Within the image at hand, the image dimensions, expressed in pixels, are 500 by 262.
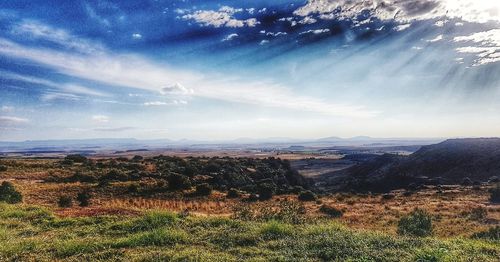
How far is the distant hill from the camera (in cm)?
6488

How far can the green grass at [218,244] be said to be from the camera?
994 centimetres

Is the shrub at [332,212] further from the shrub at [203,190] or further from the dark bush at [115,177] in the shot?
the dark bush at [115,177]

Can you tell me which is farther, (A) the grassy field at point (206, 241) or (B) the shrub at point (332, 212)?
(B) the shrub at point (332, 212)

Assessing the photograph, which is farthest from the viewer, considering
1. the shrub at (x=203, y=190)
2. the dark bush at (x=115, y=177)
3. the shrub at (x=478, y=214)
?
the dark bush at (x=115, y=177)

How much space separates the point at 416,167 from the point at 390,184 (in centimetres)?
2023

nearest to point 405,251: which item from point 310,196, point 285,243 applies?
point 285,243

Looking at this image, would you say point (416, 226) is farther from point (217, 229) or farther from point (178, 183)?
point (178, 183)

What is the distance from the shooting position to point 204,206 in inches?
1258

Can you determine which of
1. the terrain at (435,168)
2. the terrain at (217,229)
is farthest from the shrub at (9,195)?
the terrain at (435,168)

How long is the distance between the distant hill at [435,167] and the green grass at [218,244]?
53576 millimetres

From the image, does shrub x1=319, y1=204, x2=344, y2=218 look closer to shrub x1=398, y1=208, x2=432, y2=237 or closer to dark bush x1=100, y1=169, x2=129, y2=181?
shrub x1=398, y1=208, x2=432, y2=237

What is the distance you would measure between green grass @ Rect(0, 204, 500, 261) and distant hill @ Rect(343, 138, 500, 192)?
53.6 metres

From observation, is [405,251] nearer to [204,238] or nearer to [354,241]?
[354,241]

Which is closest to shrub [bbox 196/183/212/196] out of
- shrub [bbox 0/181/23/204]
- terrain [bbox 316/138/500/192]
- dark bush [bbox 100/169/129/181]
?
dark bush [bbox 100/169/129/181]
